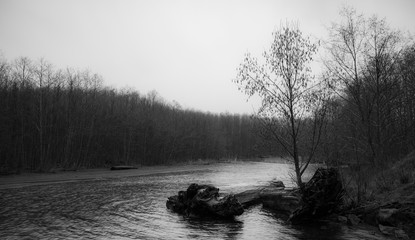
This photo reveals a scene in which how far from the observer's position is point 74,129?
5641cm

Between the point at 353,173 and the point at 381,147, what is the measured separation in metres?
8.64

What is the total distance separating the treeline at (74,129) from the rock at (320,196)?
6338 mm

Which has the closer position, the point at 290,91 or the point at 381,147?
the point at 290,91

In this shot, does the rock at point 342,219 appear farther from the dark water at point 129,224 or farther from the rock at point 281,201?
the rock at point 281,201

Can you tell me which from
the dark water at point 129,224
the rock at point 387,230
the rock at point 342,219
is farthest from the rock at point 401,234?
the rock at point 342,219

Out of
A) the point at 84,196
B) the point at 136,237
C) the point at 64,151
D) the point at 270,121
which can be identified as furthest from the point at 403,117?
the point at 64,151

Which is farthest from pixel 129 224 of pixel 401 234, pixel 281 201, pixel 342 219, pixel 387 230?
pixel 401 234

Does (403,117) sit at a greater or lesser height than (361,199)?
greater

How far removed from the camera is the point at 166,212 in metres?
17.8

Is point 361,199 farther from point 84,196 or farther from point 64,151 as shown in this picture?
point 64,151

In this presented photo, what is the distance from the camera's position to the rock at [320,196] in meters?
14.5

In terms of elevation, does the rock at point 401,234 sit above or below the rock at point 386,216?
below

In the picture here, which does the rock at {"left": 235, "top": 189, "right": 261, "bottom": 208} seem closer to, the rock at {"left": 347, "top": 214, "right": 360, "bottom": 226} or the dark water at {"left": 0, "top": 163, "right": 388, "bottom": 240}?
the dark water at {"left": 0, "top": 163, "right": 388, "bottom": 240}

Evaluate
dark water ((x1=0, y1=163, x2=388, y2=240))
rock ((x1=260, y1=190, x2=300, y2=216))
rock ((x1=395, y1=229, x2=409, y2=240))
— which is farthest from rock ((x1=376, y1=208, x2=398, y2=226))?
rock ((x1=260, y1=190, x2=300, y2=216))
